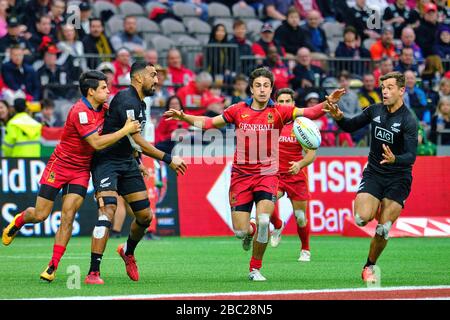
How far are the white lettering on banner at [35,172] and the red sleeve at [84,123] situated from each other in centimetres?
784

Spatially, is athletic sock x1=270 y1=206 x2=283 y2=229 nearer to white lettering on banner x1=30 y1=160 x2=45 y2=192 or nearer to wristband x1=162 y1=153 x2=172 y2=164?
wristband x1=162 y1=153 x2=172 y2=164

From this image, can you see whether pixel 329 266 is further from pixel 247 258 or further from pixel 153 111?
pixel 153 111

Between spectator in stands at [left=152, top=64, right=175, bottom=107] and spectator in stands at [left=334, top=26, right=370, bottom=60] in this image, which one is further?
spectator in stands at [left=334, top=26, right=370, bottom=60]

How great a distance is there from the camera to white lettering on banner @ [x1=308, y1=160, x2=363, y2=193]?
21.2 meters

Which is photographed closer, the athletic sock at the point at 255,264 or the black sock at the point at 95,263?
the black sock at the point at 95,263

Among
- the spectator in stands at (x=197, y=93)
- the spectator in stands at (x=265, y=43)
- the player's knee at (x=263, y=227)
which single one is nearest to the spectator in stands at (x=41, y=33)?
the spectator in stands at (x=197, y=93)

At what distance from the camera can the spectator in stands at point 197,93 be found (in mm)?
22297

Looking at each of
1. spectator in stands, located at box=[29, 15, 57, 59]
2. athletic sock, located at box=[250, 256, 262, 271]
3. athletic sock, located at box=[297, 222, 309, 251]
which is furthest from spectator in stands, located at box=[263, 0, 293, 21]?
athletic sock, located at box=[250, 256, 262, 271]

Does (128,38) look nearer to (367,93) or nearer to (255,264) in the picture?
(367,93)

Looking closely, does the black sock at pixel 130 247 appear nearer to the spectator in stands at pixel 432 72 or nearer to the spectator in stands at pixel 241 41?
the spectator in stands at pixel 241 41

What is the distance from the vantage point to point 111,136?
12.0m

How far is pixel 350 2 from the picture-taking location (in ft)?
93.1
